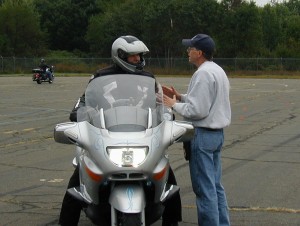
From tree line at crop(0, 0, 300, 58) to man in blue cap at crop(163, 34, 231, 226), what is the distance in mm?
79103

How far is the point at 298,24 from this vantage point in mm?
106188

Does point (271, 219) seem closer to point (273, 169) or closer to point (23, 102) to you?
point (273, 169)

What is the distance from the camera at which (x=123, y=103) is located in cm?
570

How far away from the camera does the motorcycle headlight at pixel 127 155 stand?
5.14m

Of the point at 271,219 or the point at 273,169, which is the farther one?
the point at 273,169

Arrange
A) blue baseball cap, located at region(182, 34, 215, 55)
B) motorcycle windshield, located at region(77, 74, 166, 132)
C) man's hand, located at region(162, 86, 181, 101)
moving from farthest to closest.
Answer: man's hand, located at region(162, 86, 181, 101)
blue baseball cap, located at region(182, 34, 215, 55)
motorcycle windshield, located at region(77, 74, 166, 132)

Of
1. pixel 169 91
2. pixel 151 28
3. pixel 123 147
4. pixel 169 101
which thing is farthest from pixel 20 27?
pixel 123 147

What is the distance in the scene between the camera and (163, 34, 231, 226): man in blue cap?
602 centimetres

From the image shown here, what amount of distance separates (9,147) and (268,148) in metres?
5.08

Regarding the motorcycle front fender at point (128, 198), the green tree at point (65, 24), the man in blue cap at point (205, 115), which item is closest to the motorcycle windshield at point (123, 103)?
the man in blue cap at point (205, 115)

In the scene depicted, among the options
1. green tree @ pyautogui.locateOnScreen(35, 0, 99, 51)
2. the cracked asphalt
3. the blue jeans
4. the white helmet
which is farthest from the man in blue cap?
green tree @ pyautogui.locateOnScreen(35, 0, 99, 51)

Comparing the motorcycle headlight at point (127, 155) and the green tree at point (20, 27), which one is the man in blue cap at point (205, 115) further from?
the green tree at point (20, 27)

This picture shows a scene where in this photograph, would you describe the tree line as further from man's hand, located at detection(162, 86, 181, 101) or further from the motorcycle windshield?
the motorcycle windshield

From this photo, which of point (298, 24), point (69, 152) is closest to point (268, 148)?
point (69, 152)
